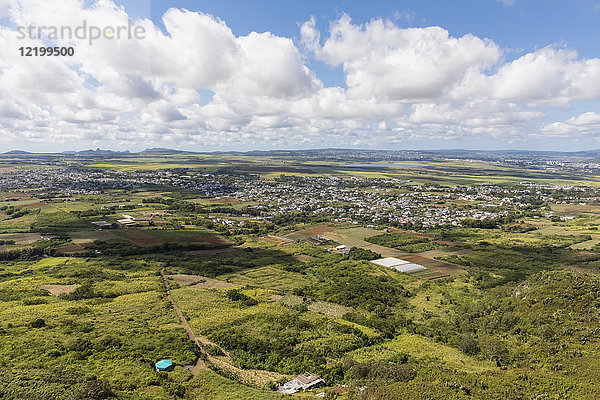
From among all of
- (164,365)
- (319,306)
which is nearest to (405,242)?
(319,306)

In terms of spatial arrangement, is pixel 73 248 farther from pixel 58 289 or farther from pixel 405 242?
pixel 405 242

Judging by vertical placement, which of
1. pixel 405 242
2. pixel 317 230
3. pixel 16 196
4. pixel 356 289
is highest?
pixel 16 196

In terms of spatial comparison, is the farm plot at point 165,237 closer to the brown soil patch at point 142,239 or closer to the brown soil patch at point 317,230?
the brown soil patch at point 142,239

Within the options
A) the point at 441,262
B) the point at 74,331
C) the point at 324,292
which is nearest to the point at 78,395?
the point at 74,331

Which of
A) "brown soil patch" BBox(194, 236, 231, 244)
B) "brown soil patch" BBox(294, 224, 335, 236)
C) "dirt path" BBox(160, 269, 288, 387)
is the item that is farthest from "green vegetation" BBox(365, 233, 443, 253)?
"dirt path" BBox(160, 269, 288, 387)

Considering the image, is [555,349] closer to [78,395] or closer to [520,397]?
[520,397]

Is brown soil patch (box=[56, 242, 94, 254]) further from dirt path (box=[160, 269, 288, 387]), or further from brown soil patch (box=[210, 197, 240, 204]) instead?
brown soil patch (box=[210, 197, 240, 204])
